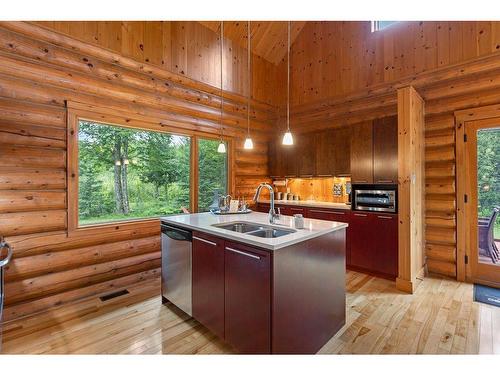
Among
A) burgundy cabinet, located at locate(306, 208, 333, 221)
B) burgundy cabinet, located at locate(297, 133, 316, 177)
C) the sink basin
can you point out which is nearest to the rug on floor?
burgundy cabinet, located at locate(306, 208, 333, 221)

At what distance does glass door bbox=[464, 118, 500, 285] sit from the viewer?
3.38 meters

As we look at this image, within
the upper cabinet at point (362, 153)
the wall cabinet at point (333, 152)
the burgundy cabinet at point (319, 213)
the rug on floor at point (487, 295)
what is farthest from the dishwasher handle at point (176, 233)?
the rug on floor at point (487, 295)

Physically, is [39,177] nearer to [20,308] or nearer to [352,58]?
[20,308]

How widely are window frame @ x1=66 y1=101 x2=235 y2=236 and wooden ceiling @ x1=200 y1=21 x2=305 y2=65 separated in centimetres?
197

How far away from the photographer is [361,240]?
387 centimetres

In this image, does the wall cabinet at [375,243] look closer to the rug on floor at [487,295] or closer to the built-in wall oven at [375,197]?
the built-in wall oven at [375,197]

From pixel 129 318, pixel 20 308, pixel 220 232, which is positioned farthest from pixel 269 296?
pixel 20 308

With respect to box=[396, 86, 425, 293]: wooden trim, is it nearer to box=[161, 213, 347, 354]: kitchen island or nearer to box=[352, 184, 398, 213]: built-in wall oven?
box=[352, 184, 398, 213]: built-in wall oven

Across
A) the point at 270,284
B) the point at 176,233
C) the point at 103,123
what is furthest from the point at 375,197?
the point at 103,123

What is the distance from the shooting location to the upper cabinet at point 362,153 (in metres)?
3.93

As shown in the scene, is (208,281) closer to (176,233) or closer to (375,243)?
(176,233)

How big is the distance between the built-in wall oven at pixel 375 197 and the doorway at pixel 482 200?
39.1 inches

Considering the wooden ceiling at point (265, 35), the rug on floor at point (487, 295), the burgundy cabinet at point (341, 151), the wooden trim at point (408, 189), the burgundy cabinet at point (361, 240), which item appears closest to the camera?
the rug on floor at point (487, 295)

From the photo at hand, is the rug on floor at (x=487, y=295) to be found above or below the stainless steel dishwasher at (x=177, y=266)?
below
